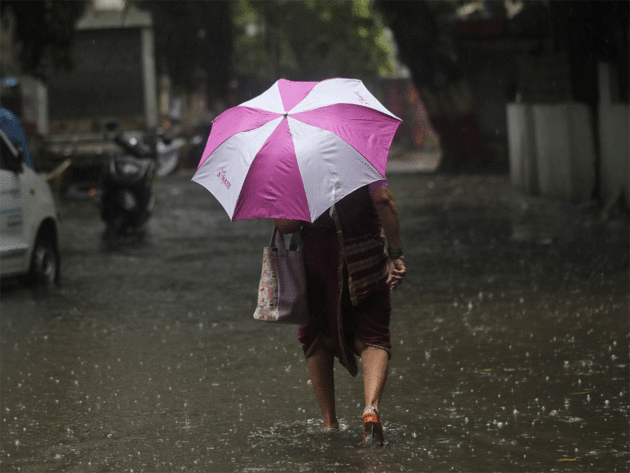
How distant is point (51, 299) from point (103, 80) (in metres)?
14.8

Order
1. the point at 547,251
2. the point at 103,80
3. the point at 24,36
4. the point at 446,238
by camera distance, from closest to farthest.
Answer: the point at 547,251 → the point at 446,238 → the point at 24,36 → the point at 103,80

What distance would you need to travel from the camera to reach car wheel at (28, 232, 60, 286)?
35.3ft

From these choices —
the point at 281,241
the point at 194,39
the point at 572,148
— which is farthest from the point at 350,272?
the point at 194,39

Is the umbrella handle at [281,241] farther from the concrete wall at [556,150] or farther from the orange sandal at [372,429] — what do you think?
the concrete wall at [556,150]

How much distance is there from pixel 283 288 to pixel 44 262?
6.10 meters

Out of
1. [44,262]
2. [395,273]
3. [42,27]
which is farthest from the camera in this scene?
[42,27]

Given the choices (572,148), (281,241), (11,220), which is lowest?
(572,148)

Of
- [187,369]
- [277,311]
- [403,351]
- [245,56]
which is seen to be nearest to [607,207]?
[403,351]

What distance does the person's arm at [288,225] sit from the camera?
5.38 m

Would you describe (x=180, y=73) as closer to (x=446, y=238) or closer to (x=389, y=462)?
(x=446, y=238)

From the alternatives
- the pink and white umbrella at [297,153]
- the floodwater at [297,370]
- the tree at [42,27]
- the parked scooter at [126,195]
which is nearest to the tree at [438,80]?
the parked scooter at [126,195]

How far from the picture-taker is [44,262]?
11.0 m

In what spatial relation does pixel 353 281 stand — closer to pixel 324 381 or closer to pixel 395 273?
pixel 395 273

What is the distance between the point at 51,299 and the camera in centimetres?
1011
